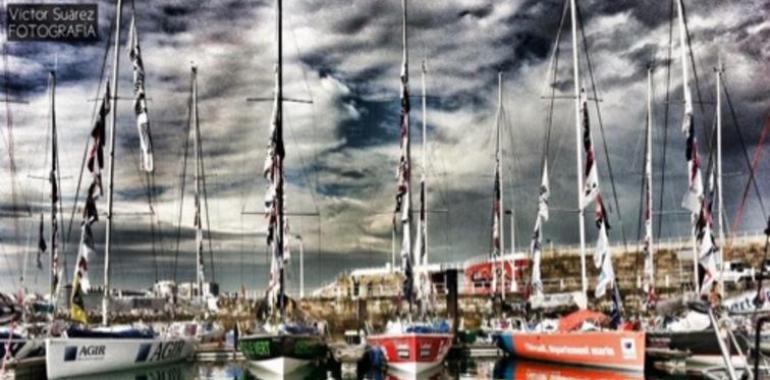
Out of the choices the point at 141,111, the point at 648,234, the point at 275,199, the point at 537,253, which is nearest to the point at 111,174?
the point at 141,111

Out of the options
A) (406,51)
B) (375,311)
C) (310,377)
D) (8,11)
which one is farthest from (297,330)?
(375,311)

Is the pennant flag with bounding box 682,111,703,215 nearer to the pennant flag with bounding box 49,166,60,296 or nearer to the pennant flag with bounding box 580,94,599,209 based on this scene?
the pennant flag with bounding box 580,94,599,209

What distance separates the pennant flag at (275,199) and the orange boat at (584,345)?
1440 centimetres

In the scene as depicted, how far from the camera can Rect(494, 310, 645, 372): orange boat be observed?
121 ft

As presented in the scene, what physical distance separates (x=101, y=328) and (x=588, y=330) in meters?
22.3

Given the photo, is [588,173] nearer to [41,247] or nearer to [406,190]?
[406,190]

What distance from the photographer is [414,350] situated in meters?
38.0

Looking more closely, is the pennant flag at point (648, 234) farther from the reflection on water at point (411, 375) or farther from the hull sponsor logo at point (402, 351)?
the hull sponsor logo at point (402, 351)

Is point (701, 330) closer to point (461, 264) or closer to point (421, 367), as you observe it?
point (421, 367)

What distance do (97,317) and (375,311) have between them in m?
27.4

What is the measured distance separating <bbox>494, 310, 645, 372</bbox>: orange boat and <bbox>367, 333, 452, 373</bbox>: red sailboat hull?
234 inches

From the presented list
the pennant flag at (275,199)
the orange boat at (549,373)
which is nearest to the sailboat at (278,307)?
the pennant flag at (275,199)

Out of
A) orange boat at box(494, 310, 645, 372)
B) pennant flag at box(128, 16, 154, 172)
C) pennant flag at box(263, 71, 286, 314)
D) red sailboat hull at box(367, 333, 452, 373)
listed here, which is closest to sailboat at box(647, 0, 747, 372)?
orange boat at box(494, 310, 645, 372)

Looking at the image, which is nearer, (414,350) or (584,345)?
(414,350)
